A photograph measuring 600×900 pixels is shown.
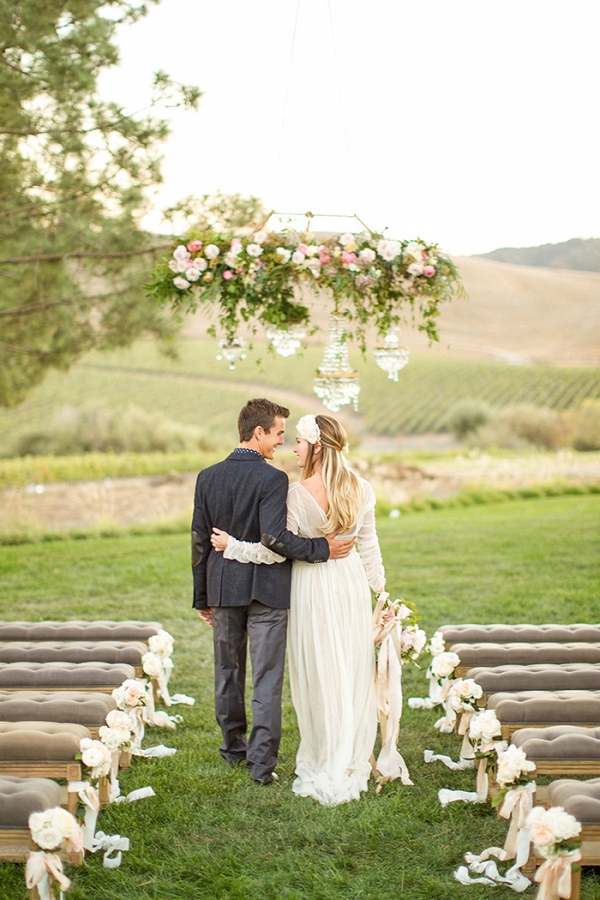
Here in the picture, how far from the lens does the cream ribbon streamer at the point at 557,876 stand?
308cm

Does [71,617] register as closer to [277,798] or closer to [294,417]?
[277,798]

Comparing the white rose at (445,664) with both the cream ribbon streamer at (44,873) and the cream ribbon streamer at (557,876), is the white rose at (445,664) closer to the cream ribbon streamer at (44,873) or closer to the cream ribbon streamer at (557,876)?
the cream ribbon streamer at (557,876)

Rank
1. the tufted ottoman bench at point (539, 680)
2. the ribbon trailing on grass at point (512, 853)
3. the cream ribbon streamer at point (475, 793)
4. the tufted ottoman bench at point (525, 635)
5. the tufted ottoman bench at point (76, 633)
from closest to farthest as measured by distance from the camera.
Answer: the ribbon trailing on grass at point (512, 853) < the cream ribbon streamer at point (475, 793) < the tufted ottoman bench at point (539, 680) < the tufted ottoman bench at point (525, 635) < the tufted ottoman bench at point (76, 633)

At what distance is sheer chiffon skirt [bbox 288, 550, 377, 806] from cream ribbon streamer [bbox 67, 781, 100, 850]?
1.13 m

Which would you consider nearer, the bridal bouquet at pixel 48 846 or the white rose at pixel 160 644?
the bridal bouquet at pixel 48 846

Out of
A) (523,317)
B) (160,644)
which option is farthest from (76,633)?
(523,317)

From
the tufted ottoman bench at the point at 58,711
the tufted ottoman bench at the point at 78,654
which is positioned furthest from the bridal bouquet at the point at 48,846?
the tufted ottoman bench at the point at 78,654

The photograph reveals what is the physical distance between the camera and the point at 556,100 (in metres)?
19.2

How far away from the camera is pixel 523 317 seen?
38531 millimetres

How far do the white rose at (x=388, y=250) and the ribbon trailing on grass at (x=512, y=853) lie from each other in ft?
10.1

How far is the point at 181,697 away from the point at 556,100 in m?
17.7

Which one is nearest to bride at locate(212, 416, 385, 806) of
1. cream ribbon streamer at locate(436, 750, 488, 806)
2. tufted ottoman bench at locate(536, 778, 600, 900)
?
cream ribbon streamer at locate(436, 750, 488, 806)

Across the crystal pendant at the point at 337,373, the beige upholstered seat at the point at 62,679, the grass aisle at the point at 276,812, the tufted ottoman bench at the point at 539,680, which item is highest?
the crystal pendant at the point at 337,373

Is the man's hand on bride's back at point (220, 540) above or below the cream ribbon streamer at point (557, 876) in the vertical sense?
above
